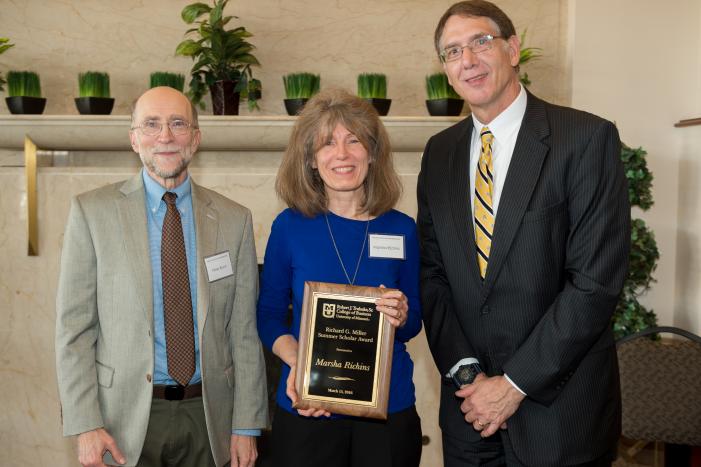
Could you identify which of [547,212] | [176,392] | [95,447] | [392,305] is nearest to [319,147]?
[392,305]

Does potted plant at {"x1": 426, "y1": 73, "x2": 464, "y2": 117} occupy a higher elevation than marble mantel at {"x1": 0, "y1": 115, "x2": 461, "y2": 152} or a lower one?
higher

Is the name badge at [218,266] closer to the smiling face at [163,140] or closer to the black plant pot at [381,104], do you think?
the smiling face at [163,140]

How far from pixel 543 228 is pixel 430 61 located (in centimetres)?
279

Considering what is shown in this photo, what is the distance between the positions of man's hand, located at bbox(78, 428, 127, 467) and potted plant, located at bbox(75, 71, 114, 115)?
7.80ft

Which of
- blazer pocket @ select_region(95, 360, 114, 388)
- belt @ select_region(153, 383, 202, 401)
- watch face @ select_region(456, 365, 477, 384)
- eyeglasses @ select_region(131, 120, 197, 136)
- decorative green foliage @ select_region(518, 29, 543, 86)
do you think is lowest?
belt @ select_region(153, 383, 202, 401)

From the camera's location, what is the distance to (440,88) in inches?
161

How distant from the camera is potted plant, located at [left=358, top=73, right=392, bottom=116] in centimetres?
405

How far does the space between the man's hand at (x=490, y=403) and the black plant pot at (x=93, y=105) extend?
2.87 meters

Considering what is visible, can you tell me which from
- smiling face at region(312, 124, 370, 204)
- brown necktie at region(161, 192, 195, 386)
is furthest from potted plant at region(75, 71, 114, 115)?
smiling face at region(312, 124, 370, 204)

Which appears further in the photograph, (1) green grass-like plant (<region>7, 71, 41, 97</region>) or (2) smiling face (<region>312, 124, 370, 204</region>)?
(1) green grass-like plant (<region>7, 71, 41, 97</region>)

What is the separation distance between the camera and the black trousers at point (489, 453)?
2.04 meters

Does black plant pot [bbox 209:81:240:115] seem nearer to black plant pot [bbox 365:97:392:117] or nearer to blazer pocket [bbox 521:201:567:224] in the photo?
black plant pot [bbox 365:97:392:117]

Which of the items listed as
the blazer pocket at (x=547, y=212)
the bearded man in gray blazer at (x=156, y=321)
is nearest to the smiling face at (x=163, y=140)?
the bearded man in gray blazer at (x=156, y=321)

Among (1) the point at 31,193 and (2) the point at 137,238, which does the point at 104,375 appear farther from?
(1) the point at 31,193
